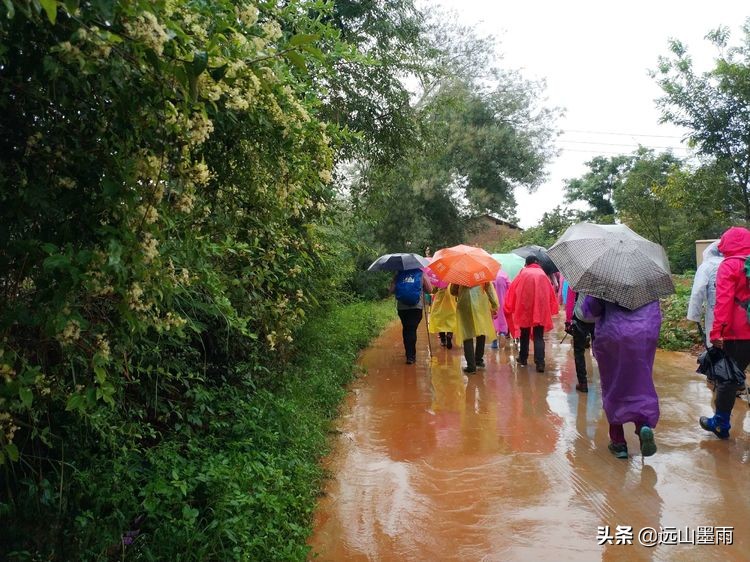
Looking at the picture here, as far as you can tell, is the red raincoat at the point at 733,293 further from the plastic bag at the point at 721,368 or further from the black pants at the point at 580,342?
the black pants at the point at 580,342

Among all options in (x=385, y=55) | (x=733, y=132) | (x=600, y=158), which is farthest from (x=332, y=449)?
(x=600, y=158)

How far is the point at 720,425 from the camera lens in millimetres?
5953

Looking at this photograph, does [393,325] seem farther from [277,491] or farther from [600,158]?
[600,158]

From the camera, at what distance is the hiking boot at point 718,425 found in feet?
19.5

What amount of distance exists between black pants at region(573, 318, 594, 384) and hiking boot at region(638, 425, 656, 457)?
257 centimetres

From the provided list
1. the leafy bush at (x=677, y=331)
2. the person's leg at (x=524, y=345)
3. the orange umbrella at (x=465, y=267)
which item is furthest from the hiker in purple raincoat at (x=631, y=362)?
the leafy bush at (x=677, y=331)

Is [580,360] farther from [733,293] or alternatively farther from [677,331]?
[677,331]

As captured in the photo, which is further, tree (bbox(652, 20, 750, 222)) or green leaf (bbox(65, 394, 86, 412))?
tree (bbox(652, 20, 750, 222))

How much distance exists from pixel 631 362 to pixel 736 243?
5.19 ft

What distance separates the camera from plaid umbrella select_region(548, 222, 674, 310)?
5.33m

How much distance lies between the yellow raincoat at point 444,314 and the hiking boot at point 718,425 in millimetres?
4560

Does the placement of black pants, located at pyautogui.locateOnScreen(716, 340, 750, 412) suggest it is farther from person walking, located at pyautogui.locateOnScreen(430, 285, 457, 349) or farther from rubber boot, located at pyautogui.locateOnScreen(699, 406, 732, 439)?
person walking, located at pyautogui.locateOnScreen(430, 285, 457, 349)

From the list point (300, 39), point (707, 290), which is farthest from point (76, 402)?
point (707, 290)

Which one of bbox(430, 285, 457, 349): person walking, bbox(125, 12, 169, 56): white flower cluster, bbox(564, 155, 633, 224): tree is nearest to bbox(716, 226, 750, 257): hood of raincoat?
bbox(430, 285, 457, 349): person walking
